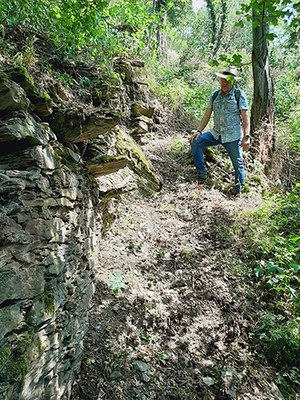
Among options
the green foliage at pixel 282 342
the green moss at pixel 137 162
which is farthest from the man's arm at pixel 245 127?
the green foliage at pixel 282 342

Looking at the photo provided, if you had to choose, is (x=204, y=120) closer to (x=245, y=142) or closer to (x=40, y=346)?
(x=245, y=142)

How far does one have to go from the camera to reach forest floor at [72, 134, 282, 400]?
274cm

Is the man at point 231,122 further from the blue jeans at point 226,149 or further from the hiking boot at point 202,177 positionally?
the hiking boot at point 202,177

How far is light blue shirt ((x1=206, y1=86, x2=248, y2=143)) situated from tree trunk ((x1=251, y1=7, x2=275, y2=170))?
1342mm

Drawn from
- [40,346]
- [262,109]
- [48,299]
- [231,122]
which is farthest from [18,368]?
[262,109]

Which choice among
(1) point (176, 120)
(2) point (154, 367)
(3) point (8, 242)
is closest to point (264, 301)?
(2) point (154, 367)

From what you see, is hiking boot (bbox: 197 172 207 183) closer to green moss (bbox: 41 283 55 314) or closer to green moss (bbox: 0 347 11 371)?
green moss (bbox: 41 283 55 314)

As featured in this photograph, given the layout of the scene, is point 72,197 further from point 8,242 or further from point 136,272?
point 136,272

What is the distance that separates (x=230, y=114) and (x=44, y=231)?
4.06 m

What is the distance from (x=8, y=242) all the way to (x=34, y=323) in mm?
620

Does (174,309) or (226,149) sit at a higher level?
(226,149)

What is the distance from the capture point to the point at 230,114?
500 centimetres

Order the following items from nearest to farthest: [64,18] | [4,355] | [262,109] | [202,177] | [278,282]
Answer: [4,355] < [64,18] < [278,282] < [202,177] < [262,109]

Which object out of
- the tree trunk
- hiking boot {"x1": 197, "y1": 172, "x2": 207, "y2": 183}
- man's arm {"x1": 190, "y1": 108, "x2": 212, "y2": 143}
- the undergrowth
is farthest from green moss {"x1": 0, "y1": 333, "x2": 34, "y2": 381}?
the tree trunk
